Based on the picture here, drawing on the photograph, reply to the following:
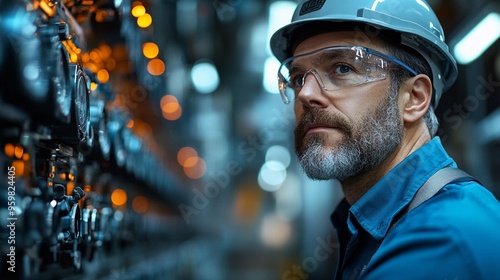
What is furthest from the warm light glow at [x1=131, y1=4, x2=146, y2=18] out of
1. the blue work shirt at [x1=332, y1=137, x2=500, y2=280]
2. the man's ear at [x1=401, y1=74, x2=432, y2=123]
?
the blue work shirt at [x1=332, y1=137, x2=500, y2=280]

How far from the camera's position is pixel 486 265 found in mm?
1361

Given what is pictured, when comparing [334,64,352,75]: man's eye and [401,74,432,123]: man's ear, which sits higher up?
[334,64,352,75]: man's eye

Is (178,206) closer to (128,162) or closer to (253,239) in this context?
(128,162)

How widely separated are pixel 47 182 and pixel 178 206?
521 cm

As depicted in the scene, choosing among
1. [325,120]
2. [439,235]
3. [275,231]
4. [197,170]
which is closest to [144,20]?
[325,120]

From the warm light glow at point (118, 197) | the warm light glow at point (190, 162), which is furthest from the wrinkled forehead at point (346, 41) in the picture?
the warm light glow at point (190, 162)

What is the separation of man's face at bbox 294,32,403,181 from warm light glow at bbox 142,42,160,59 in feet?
7.69

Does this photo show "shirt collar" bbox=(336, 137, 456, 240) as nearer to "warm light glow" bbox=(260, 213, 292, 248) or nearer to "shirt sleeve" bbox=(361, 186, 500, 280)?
"shirt sleeve" bbox=(361, 186, 500, 280)

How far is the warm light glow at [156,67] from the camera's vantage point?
14.4 ft

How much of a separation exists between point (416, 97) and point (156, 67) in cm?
305

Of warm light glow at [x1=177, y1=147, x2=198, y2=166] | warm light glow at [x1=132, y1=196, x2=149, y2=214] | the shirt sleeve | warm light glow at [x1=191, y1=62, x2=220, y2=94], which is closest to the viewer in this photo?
the shirt sleeve

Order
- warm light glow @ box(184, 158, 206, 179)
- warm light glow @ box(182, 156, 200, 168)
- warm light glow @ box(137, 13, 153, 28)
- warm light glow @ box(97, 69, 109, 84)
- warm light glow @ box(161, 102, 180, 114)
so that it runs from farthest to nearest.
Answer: warm light glow @ box(184, 158, 206, 179), warm light glow @ box(182, 156, 200, 168), warm light glow @ box(161, 102, 180, 114), warm light glow @ box(137, 13, 153, 28), warm light glow @ box(97, 69, 109, 84)

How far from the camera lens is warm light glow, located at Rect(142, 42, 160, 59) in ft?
13.1

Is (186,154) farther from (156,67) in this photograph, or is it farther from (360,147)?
(360,147)
